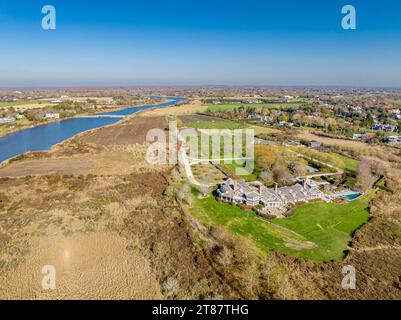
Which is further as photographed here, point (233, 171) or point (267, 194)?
point (233, 171)

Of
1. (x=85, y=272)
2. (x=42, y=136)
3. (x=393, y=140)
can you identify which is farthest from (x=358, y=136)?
(x=42, y=136)

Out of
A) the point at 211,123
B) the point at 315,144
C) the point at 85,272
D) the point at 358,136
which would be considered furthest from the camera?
the point at 211,123

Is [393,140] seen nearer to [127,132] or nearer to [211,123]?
[211,123]

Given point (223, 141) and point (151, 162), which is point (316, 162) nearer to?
point (223, 141)

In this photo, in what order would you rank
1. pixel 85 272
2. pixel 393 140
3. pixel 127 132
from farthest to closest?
pixel 127 132
pixel 393 140
pixel 85 272

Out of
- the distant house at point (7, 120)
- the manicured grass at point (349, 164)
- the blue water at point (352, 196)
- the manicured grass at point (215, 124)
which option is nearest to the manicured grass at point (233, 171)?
the blue water at point (352, 196)
